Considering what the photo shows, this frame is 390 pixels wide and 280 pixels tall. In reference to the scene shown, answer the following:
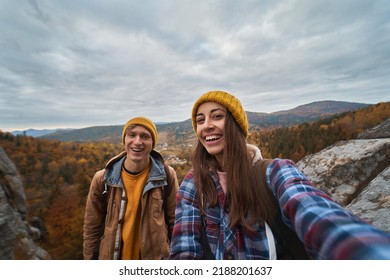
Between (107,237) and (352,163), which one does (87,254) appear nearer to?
(107,237)

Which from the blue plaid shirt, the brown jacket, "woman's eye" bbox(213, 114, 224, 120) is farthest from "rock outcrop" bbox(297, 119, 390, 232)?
the brown jacket

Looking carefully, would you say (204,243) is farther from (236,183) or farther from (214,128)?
(214,128)

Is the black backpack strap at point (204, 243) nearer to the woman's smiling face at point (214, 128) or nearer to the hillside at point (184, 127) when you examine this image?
the woman's smiling face at point (214, 128)

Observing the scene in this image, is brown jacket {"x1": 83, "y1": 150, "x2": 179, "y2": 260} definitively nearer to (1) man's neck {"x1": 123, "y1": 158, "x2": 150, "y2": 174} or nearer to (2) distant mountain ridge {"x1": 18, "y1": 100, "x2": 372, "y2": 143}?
(1) man's neck {"x1": 123, "y1": 158, "x2": 150, "y2": 174}

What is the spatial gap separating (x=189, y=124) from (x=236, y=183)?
64949 millimetres

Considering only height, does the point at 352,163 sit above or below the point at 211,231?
above

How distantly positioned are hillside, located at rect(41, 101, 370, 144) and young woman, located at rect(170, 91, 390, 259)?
4884 cm

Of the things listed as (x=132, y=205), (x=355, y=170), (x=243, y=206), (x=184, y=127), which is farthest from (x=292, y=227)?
(x=184, y=127)

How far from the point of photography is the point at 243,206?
113 centimetres

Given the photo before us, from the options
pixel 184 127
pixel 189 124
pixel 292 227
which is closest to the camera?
pixel 292 227
